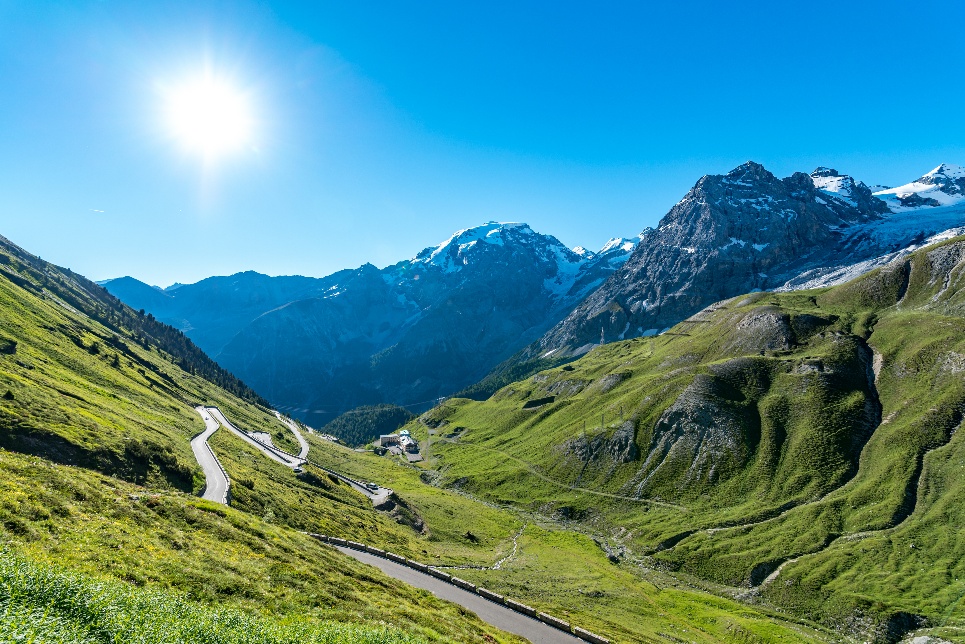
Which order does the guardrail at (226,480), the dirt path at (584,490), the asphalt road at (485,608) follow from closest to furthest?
1. the asphalt road at (485,608)
2. the guardrail at (226,480)
3. the dirt path at (584,490)

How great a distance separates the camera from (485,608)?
4612 cm

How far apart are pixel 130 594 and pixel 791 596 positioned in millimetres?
103741

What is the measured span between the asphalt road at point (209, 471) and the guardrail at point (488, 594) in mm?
13025

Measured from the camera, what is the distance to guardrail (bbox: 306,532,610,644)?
43562 mm

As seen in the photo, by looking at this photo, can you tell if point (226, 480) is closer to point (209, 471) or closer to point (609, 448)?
point (209, 471)

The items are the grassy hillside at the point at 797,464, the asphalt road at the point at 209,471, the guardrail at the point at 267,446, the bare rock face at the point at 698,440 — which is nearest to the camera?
the asphalt road at the point at 209,471

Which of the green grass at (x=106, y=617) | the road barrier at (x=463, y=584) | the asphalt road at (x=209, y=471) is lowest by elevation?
the asphalt road at (x=209, y=471)

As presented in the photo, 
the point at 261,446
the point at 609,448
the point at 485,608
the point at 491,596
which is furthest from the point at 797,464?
the point at 261,446

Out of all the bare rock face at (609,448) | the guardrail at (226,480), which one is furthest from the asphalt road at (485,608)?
the bare rock face at (609,448)

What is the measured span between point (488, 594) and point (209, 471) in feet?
159

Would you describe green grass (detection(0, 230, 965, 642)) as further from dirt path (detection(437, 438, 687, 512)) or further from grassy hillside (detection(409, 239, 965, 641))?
dirt path (detection(437, 438, 687, 512))

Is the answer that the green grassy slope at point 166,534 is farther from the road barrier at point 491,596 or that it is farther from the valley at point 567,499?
the road barrier at point 491,596

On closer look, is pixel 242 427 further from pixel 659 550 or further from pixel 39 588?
pixel 39 588

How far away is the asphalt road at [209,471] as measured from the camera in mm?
58672
